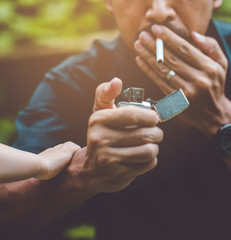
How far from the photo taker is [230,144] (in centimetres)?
55

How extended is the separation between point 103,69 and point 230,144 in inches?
16.4

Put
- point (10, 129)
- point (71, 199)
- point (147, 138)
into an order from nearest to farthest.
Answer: point (147, 138), point (71, 199), point (10, 129)

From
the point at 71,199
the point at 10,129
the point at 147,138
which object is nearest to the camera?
the point at 147,138

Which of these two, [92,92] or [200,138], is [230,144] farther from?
[92,92]

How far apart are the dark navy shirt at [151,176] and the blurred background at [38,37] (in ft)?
0.43

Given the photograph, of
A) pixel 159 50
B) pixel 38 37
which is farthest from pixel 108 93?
pixel 38 37

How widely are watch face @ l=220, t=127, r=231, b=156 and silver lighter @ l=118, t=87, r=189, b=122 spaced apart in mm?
268

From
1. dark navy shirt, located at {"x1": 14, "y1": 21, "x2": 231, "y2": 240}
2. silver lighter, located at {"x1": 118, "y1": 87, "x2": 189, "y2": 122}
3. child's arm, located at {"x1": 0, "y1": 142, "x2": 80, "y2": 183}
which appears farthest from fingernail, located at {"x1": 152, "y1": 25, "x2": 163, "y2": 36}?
child's arm, located at {"x1": 0, "y1": 142, "x2": 80, "y2": 183}

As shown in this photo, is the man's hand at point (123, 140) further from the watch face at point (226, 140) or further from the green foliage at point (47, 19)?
the green foliage at point (47, 19)

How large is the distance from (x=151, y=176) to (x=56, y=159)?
335 millimetres

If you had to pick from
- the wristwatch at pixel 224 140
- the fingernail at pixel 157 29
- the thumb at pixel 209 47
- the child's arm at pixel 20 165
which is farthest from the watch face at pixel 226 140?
the child's arm at pixel 20 165


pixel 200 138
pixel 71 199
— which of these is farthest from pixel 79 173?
pixel 200 138

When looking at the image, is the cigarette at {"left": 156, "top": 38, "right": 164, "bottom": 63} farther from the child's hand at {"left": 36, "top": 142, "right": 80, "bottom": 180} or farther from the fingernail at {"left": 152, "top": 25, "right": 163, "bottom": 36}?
the child's hand at {"left": 36, "top": 142, "right": 80, "bottom": 180}

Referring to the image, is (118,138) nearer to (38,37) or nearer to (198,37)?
(198,37)
